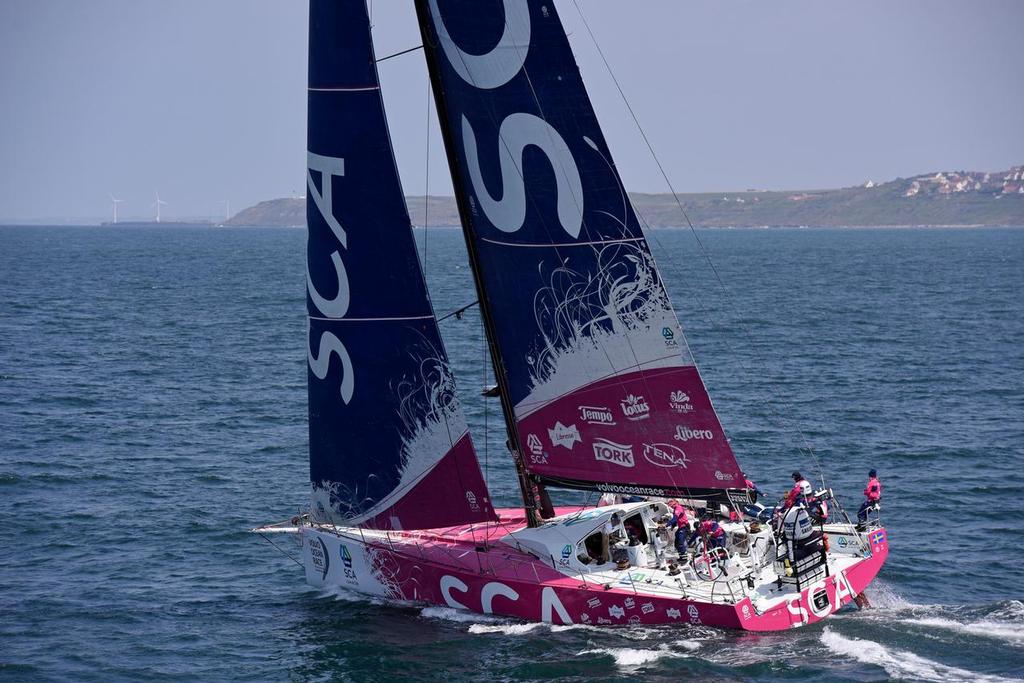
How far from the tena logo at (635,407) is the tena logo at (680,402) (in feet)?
1.56

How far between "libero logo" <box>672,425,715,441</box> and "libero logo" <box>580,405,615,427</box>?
1.21 meters

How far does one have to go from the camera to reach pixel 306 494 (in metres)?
32.3

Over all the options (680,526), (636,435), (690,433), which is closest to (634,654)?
(680,526)

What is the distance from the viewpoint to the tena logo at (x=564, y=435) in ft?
74.2

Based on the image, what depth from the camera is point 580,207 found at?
21.6 m

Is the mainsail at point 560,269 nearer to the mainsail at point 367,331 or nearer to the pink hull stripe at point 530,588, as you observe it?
the mainsail at point 367,331

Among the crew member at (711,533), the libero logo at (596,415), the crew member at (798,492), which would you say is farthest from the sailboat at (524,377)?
the crew member at (798,492)

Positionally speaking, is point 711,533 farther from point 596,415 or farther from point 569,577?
point 596,415

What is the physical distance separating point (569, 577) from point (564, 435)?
258 centimetres

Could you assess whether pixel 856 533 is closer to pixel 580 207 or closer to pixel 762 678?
pixel 762 678

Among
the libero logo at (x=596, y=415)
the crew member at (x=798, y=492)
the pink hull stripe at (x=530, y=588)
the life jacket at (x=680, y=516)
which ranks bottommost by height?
the pink hull stripe at (x=530, y=588)

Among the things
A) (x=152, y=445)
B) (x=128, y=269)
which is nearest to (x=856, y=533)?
(x=152, y=445)

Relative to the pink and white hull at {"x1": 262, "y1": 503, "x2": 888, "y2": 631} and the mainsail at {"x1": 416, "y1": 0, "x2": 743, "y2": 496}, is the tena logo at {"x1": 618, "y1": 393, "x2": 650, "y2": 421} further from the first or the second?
the pink and white hull at {"x1": 262, "y1": 503, "x2": 888, "y2": 631}

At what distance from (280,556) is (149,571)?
117 inches
